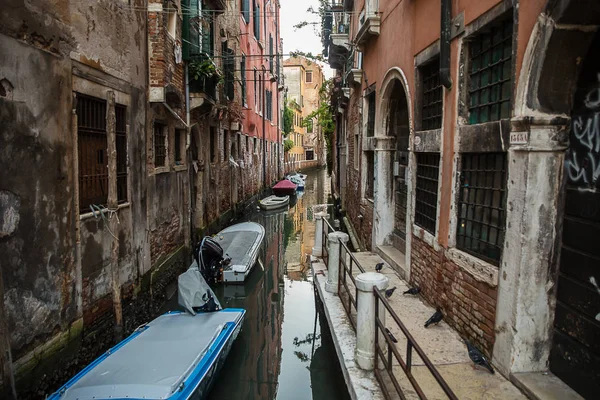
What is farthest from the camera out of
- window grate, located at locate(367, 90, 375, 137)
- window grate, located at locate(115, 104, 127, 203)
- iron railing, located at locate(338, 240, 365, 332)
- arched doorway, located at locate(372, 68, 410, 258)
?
window grate, located at locate(367, 90, 375, 137)

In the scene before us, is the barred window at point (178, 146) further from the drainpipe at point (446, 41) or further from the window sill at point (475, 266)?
the window sill at point (475, 266)

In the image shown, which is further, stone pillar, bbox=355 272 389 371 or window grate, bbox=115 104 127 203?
window grate, bbox=115 104 127 203

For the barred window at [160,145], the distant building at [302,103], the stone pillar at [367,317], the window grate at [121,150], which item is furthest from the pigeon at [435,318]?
the distant building at [302,103]

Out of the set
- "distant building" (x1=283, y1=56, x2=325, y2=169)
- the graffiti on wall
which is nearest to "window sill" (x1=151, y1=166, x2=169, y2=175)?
the graffiti on wall

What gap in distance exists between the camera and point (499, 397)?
311 cm

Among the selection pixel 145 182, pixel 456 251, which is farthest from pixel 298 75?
pixel 456 251

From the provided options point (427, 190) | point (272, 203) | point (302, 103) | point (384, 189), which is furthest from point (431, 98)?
point (302, 103)

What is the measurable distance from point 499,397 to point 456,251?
1.49m

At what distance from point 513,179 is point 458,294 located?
143 cm

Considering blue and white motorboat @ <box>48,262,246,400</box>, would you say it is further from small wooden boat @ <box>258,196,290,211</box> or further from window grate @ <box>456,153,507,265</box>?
small wooden boat @ <box>258,196,290,211</box>

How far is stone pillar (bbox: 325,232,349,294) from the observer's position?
221 inches

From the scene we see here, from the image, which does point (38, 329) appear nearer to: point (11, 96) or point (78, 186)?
point (78, 186)

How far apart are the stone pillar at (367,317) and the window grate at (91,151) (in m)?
3.55

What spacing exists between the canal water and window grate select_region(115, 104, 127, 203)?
276cm
